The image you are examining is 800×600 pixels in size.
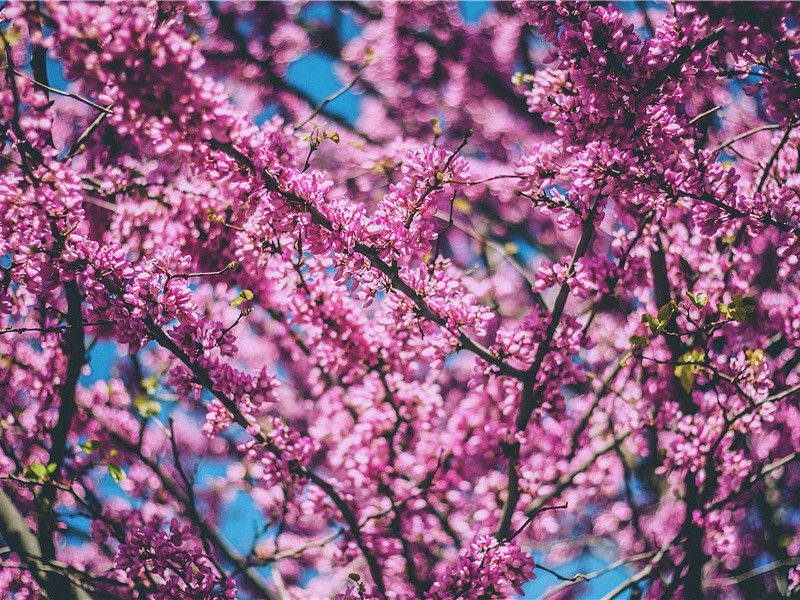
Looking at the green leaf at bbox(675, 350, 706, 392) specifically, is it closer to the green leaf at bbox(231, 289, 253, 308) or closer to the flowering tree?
the flowering tree

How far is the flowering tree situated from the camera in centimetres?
250

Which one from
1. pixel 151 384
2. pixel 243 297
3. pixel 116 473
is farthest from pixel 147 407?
pixel 243 297

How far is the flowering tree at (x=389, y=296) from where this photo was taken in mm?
2502

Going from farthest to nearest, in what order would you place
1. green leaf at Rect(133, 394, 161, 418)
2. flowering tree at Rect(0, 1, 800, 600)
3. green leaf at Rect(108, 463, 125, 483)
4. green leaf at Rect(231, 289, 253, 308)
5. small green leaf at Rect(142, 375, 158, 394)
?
small green leaf at Rect(142, 375, 158, 394) < green leaf at Rect(133, 394, 161, 418) < green leaf at Rect(108, 463, 125, 483) < green leaf at Rect(231, 289, 253, 308) < flowering tree at Rect(0, 1, 800, 600)

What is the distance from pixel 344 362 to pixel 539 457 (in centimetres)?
280

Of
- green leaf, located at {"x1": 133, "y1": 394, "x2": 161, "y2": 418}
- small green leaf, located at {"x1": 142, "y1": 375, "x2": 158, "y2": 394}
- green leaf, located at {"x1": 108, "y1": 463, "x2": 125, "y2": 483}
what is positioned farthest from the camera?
small green leaf, located at {"x1": 142, "y1": 375, "x2": 158, "y2": 394}

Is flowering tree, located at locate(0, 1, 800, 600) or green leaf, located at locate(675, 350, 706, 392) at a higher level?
flowering tree, located at locate(0, 1, 800, 600)

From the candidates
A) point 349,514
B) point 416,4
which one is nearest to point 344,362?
point 349,514

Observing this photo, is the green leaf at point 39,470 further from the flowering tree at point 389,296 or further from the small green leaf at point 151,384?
the small green leaf at point 151,384

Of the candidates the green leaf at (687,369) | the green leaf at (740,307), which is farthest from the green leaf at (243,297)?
the green leaf at (740,307)

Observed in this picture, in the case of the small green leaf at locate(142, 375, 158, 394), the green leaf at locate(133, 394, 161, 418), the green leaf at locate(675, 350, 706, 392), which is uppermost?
the small green leaf at locate(142, 375, 158, 394)

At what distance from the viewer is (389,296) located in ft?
9.37

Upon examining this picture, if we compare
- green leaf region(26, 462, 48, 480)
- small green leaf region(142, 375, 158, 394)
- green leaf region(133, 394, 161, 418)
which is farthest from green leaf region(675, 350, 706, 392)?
green leaf region(26, 462, 48, 480)

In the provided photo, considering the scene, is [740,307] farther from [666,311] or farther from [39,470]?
[39,470]
